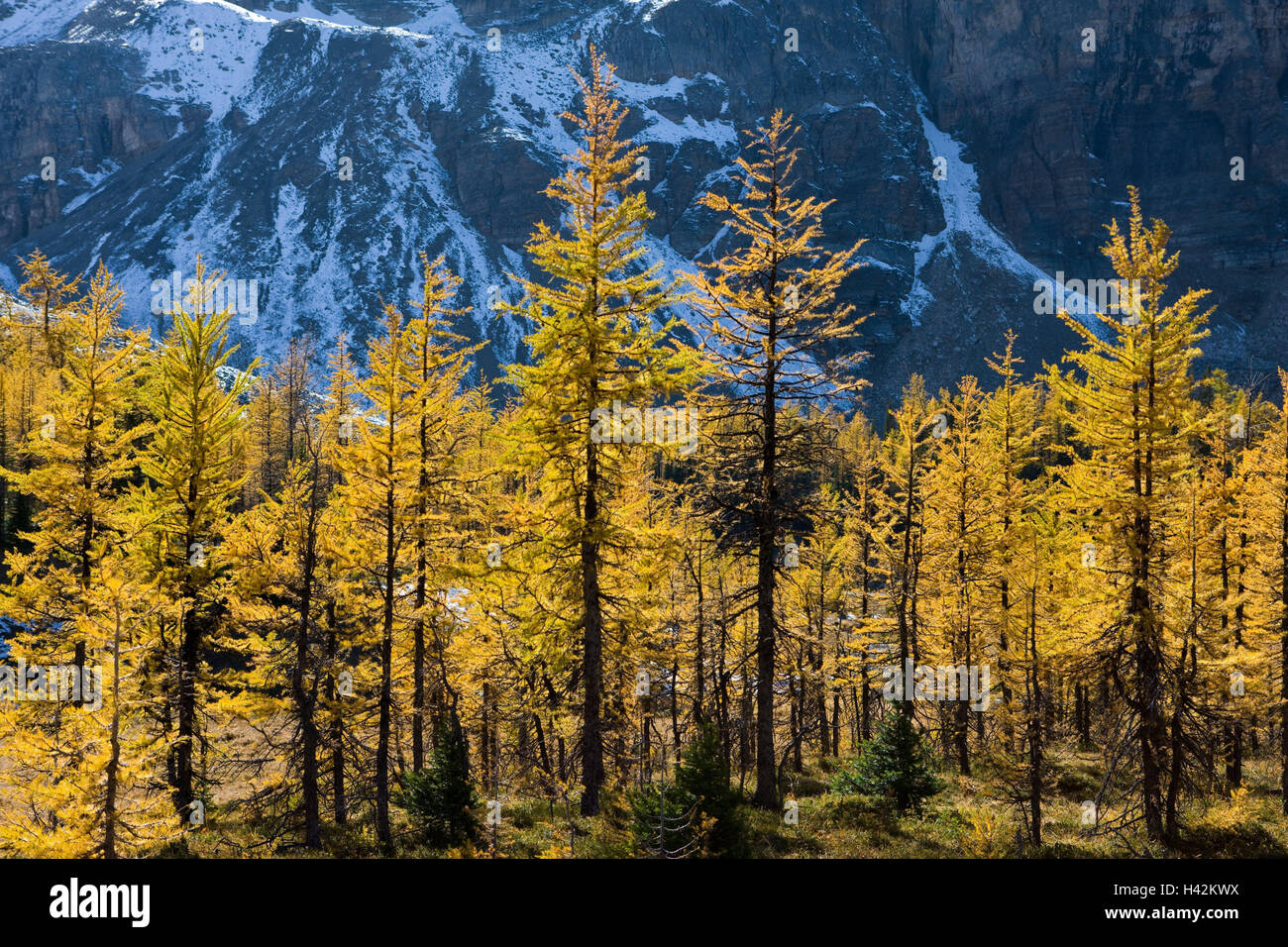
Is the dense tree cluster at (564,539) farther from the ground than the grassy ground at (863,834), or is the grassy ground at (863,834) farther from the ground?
the dense tree cluster at (564,539)

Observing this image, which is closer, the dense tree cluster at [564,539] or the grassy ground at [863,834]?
the grassy ground at [863,834]

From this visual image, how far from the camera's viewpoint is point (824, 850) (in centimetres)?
1307

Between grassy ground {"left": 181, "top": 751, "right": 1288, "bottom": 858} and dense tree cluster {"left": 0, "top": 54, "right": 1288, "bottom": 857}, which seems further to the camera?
dense tree cluster {"left": 0, "top": 54, "right": 1288, "bottom": 857}

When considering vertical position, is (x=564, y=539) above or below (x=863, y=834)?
above

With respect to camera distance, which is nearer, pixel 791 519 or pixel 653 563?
pixel 791 519

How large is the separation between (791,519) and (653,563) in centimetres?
338

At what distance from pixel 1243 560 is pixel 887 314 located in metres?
186

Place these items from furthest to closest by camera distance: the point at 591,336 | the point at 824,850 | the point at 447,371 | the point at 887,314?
the point at 887,314 < the point at 447,371 < the point at 591,336 < the point at 824,850

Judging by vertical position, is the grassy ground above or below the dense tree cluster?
below

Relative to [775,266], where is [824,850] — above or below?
below
